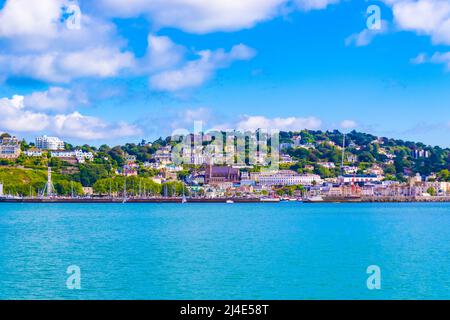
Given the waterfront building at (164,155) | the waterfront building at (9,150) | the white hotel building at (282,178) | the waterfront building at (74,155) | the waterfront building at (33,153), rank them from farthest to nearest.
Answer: the waterfront building at (164,155) < the waterfront building at (33,153) < the waterfront building at (9,150) < the waterfront building at (74,155) < the white hotel building at (282,178)

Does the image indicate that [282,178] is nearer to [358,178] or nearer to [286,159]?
[358,178]

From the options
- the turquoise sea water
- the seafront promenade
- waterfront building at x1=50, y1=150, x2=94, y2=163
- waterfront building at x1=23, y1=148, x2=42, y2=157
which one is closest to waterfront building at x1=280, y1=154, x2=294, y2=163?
the seafront promenade

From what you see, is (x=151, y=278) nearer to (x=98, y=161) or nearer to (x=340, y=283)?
(x=340, y=283)

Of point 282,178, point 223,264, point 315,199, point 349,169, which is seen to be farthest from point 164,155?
point 223,264

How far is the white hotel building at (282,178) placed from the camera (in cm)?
11906

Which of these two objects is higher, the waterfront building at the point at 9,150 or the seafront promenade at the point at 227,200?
the waterfront building at the point at 9,150

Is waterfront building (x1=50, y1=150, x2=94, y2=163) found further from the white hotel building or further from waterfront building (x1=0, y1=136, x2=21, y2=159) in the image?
the white hotel building

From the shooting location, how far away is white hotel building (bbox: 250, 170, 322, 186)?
119 meters

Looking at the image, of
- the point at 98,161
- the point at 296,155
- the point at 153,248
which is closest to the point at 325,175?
the point at 296,155

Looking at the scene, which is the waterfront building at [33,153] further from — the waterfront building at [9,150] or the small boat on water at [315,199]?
the small boat on water at [315,199]

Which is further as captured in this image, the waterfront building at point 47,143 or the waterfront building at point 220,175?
the waterfront building at point 47,143

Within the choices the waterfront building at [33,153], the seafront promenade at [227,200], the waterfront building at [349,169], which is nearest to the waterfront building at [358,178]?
the waterfront building at [349,169]

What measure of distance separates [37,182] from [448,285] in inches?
3614

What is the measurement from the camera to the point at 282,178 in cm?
11994
